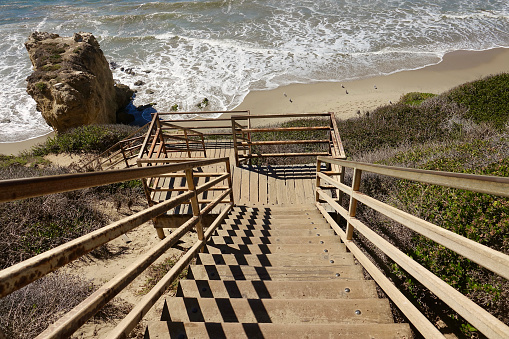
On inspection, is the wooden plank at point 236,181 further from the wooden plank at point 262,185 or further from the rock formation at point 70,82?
the rock formation at point 70,82

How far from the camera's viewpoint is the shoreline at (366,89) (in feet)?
48.9

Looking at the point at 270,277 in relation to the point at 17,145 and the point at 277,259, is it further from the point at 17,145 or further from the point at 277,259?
the point at 17,145

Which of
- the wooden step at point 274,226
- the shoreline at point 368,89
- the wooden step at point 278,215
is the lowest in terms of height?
the wooden step at point 278,215

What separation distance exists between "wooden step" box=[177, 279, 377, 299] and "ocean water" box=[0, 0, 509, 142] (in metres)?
14.4

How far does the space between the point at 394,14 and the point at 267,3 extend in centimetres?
1189

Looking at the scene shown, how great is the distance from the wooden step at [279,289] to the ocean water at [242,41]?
14368 millimetres

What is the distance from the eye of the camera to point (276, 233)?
4039 millimetres

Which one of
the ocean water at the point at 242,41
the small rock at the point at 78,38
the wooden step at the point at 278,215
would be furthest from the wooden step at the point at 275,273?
the small rock at the point at 78,38

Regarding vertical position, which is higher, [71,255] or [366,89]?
[366,89]

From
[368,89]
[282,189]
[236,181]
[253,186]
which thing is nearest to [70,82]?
[236,181]

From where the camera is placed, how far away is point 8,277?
0.92m

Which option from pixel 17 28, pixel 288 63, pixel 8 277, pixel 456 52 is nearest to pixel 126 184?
pixel 8 277

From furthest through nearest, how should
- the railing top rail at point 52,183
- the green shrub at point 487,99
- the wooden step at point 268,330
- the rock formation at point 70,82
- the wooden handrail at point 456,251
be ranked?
the rock formation at point 70,82 < the green shrub at point 487,99 < the wooden step at point 268,330 < the wooden handrail at point 456,251 < the railing top rail at point 52,183

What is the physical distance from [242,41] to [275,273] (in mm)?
22227
